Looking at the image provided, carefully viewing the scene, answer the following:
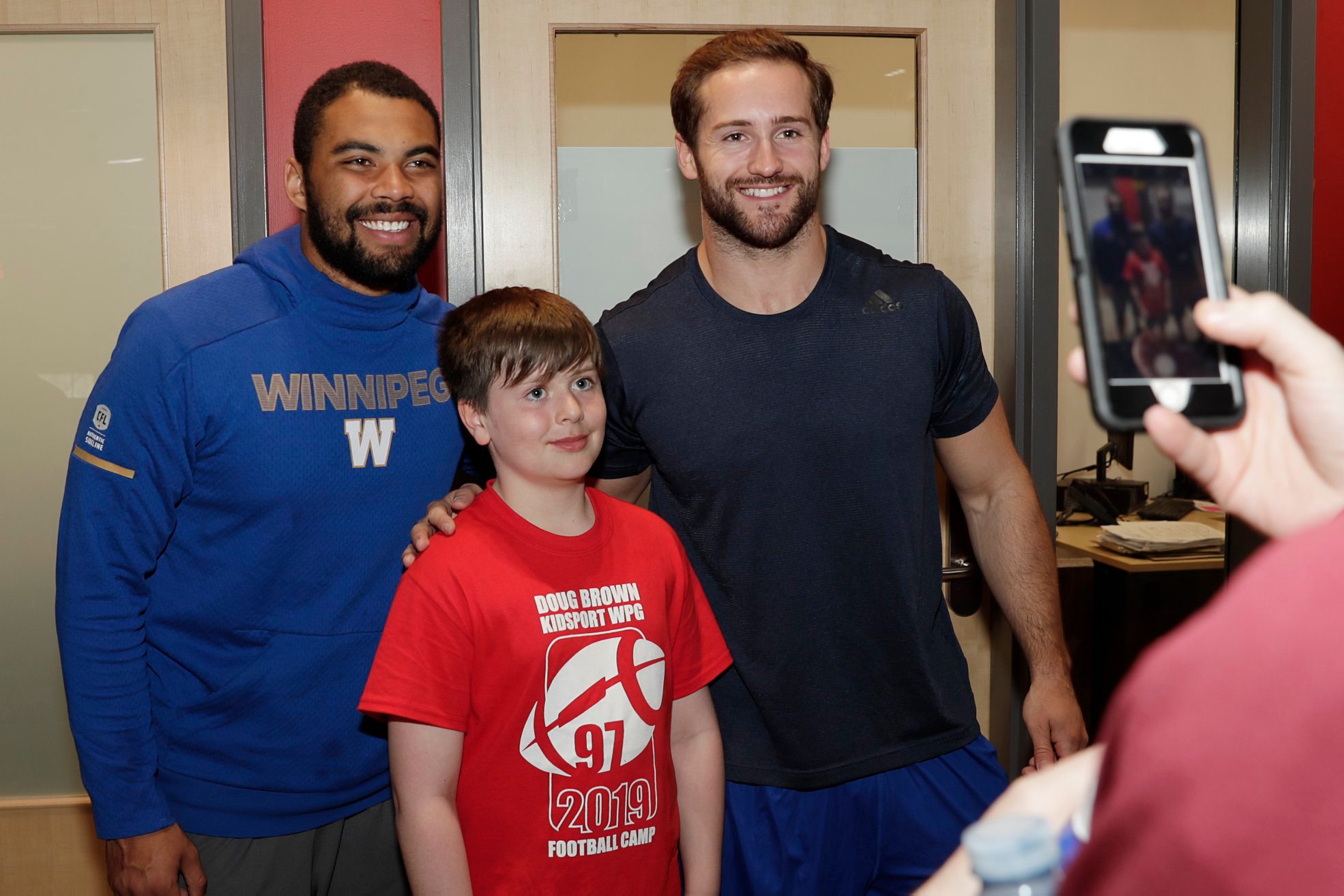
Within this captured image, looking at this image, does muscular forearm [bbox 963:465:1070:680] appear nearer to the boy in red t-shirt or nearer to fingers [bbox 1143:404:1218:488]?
the boy in red t-shirt

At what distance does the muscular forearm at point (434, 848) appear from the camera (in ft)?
4.21

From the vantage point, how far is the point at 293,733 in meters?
1.51

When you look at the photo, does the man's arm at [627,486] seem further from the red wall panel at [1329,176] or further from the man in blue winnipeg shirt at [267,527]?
the red wall panel at [1329,176]

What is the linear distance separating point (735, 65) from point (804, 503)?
0.70 m

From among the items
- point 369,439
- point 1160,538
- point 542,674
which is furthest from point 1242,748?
point 1160,538

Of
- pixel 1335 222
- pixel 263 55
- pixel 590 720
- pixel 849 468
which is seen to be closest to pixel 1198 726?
pixel 590 720

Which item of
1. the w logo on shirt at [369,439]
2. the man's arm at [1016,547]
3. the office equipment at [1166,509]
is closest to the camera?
the w logo on shirt at [369,439]

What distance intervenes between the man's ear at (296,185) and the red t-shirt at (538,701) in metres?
0.59

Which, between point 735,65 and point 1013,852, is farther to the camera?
point 735,65

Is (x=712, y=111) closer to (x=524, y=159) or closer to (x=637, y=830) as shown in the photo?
(x=524, y=159)

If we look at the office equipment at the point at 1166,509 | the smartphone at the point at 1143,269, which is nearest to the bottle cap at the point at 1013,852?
the smartphone at the point at 1143,269

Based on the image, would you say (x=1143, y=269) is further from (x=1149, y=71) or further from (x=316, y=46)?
(x=1149, y=71)

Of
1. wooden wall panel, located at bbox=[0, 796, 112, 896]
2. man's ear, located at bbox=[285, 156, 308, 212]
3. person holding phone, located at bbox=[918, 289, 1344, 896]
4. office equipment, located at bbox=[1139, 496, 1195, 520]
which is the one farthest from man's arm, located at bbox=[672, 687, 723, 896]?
office equipment, located at bbox=[1139, 496, 1195, 520]

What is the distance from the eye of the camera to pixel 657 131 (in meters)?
2.19
